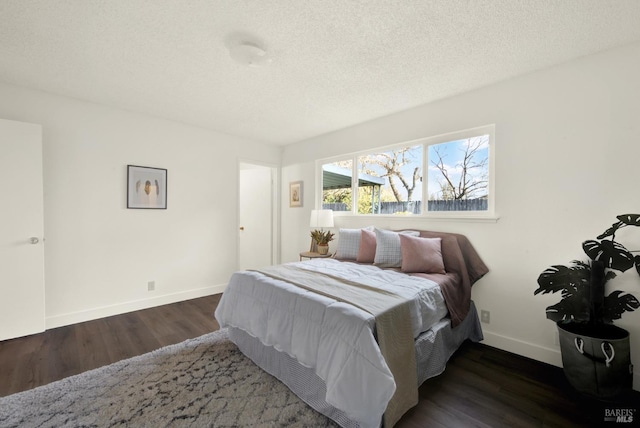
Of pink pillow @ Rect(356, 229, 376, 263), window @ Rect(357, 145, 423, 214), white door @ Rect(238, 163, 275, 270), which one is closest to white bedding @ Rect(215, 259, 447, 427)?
pink pillow @ Rect(356, 229, 376, 263)

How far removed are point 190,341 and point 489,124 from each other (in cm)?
353

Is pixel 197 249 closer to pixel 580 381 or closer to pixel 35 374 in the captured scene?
pixel 35 374

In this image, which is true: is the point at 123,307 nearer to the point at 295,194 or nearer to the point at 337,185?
the point at 295,194

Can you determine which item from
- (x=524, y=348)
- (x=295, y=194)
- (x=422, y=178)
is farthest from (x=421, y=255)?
(x=295, y=194)

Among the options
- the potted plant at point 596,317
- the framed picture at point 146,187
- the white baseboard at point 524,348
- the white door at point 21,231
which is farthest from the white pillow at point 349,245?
the white door at point 21,231

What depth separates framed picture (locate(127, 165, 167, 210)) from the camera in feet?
10.9

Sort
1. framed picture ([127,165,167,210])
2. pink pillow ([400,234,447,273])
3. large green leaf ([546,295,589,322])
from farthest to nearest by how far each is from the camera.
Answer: framed picture ([127,165,167,210]), pink pillow ([400,234,447,273]), large green leaf ([546,295,589,322])

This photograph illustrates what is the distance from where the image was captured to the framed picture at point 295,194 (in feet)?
15.0

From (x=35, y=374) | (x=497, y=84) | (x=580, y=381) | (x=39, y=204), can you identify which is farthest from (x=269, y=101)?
(x=580, y=381)

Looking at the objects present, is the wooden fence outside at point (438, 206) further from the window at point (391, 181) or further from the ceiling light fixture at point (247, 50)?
the ceiling light fixture at point (247, 50)

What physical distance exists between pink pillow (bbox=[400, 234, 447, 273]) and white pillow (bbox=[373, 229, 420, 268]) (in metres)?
0.11

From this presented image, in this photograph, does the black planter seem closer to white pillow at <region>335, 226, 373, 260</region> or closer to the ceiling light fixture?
white pillow at <region>335, 226, 373, 260</region>

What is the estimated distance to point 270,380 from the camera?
1935 millimetres

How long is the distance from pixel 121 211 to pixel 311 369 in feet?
9.94
